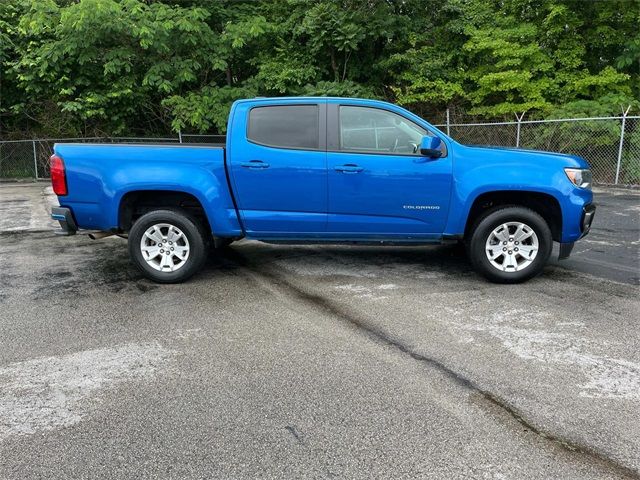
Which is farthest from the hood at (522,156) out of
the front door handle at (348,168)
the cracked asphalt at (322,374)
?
the cracked asphalt at (322,374)

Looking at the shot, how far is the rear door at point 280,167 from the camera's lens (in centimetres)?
569

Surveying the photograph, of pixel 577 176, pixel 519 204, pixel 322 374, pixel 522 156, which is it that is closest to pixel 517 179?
pixel 522 156

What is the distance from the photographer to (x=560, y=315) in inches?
187

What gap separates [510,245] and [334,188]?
78.2 inches

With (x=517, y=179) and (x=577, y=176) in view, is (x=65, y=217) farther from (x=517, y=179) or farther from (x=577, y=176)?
(x=577, y=176)

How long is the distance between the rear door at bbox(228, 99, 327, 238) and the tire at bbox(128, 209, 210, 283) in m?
0.60

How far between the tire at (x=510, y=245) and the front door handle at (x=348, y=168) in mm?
1435

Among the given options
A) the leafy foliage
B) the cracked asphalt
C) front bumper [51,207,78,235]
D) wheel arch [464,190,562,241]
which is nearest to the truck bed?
front bumper [51,207,78,235]

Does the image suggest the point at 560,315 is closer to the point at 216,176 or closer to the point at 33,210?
the point at 216,176

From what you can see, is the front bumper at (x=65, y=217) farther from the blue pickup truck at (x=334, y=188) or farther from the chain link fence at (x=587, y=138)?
the chain link fence at (x=587, y=138)

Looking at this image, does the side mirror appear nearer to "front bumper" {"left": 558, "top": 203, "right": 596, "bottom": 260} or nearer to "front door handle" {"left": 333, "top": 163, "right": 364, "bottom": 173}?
"front door handle" {"left": 333, "top": 163, "right": 364, "bottom": 173}

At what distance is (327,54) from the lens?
16859 millimetres

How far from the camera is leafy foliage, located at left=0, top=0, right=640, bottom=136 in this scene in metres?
15.0

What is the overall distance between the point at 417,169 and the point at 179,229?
2667 mm
